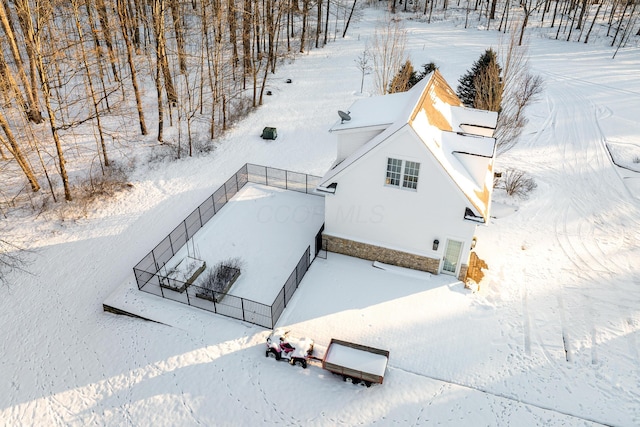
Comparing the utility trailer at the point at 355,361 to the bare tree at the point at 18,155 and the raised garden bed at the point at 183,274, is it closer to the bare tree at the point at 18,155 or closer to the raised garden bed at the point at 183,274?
the raised garden bed at the point at 183,274

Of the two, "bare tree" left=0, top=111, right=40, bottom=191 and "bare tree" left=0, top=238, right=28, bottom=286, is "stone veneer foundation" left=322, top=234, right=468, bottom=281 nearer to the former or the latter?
"bare tree" left=0, top=238, right=28, bottom=286

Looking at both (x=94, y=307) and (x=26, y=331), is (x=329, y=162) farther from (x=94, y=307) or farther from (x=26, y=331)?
(x=26, y=331)

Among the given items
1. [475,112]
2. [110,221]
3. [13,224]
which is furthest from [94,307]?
[475,112]

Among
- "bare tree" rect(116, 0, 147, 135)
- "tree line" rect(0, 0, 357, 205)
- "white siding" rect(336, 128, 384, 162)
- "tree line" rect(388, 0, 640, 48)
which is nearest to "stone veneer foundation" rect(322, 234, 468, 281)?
"white siding" rect(336, 128, 384, 162)

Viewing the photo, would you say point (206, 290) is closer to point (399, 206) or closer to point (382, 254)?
point (382, 254)

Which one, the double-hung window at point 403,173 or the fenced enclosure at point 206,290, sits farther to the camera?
the double-hung window at point 403,173

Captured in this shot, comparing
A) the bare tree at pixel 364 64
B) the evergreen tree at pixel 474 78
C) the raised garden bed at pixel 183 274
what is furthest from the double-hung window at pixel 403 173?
the bare tree at pixel 364 64
